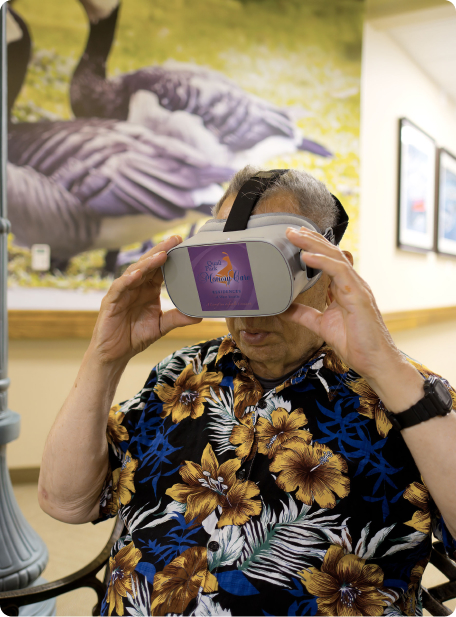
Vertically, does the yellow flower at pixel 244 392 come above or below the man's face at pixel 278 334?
below

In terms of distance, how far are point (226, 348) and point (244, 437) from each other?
24 centimetres

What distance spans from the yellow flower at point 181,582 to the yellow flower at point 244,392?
29cm

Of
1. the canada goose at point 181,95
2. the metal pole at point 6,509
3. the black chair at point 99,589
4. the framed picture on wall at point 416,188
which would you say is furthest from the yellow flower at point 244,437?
the framed picture on wall at point 416,188

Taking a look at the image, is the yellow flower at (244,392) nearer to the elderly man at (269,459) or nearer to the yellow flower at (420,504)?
the elderly man at (269,459)

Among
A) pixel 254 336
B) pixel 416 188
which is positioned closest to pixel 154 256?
pixel 254 336

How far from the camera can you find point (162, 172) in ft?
8.99

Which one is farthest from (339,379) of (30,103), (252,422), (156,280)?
(30,103)

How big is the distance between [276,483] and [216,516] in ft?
0.45

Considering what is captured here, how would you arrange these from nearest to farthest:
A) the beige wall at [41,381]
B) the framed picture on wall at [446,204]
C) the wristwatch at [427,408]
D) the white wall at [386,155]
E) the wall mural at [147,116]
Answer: the wristwatch at [427,408] < the wall mural at [147,116] < the beige wall at [41,381] < the white wall at [386,155] < the framed picture on wall at [446,204]

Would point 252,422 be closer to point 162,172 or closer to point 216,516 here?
point 216,516

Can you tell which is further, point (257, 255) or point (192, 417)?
point (192, 417)

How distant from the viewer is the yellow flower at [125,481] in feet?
3.45

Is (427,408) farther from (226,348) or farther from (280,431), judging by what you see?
(226,348)

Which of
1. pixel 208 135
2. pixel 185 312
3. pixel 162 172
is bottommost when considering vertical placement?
pixel 185 312
